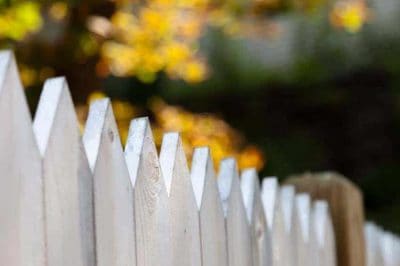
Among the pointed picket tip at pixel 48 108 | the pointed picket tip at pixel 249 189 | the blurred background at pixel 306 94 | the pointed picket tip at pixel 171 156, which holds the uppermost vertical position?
the blurred background at pixel 306 94

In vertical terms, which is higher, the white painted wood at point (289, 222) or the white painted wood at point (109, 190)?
the white painted wood at point (289, 222)

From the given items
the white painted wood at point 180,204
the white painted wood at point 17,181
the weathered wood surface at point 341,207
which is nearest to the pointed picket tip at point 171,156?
the white painted wood at point 180,204

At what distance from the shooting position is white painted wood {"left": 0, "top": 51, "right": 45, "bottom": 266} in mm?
928

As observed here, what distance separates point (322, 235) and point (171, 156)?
36.7 inches

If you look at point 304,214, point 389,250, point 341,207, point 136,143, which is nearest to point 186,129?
point 389,250

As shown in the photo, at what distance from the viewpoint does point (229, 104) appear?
984 centimetres

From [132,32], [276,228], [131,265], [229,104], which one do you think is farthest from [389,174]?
[131,265]

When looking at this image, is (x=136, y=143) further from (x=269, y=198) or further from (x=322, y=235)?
(x=322, y=235)

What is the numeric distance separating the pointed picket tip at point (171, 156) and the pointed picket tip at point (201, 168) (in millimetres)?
83

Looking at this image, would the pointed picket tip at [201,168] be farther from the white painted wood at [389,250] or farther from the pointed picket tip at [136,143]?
the white painted wood at [389,250]

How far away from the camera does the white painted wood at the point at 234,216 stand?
5.25ft

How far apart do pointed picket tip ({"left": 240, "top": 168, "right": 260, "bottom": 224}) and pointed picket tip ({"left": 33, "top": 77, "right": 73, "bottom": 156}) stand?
71 centimetres

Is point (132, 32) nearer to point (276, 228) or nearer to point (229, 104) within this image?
point (276, 228)

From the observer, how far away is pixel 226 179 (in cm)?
162
